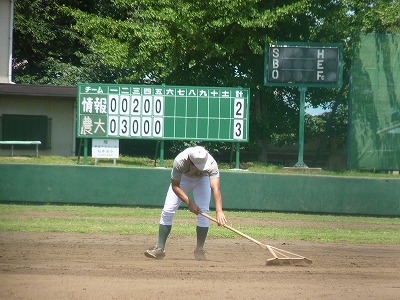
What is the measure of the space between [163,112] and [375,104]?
7.52 m

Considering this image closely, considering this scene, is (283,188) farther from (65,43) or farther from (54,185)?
(65,43)

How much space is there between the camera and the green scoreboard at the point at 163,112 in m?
25.6

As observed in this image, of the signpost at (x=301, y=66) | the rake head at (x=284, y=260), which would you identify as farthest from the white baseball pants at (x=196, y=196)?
the signpost at (x=301, y=66)

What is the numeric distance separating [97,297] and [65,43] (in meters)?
33.1

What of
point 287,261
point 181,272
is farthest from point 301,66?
A: point 181,272

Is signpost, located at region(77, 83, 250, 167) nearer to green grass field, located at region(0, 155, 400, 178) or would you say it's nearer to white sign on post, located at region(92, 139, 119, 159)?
white sign on post, located at region(92, 139, 119, 159)

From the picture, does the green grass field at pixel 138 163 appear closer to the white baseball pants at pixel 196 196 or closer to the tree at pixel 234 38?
the tree at pixel 234 38

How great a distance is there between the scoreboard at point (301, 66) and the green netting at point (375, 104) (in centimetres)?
246

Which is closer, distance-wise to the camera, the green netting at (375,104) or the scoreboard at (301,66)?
the scoreboard at (301,66)

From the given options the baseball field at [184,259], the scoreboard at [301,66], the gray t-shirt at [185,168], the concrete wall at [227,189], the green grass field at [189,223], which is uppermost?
the scoreboard at [301,66]

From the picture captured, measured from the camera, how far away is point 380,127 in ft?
95.2

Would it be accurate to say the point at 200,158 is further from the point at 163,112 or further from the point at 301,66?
the point at 301,66

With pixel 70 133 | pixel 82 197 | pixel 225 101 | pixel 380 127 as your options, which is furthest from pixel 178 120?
pixel 70 133

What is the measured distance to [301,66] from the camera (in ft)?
88.4
